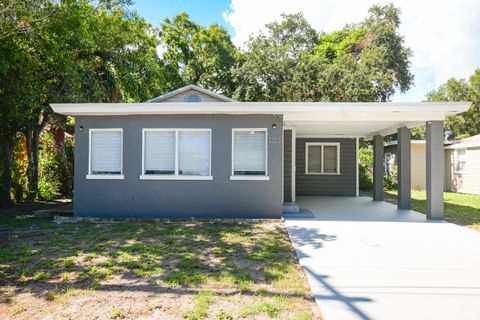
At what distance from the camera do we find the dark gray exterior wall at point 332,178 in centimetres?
1372

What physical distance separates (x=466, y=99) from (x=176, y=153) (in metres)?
35.0

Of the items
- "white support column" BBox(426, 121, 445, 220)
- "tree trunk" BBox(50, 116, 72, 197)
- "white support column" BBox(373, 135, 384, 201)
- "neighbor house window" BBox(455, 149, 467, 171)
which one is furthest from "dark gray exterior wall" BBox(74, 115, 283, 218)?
"neighbor house window" BBox(455, 149, 467, 171)

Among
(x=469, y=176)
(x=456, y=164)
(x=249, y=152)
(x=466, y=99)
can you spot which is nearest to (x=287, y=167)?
(x=249, y=152)

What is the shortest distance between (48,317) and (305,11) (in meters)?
30.2

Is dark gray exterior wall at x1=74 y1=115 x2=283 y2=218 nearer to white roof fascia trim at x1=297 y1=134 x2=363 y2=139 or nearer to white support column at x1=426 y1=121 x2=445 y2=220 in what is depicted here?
white support column at x1=426 y1=121 x2=445 y2=220

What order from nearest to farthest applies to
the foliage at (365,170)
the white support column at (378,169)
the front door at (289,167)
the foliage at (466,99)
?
the front door at (289,167) → the white support column at (378,169) → the foliage at (365,170) → the foliage at (466,99)

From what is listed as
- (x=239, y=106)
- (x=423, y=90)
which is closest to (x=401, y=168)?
(x=239, y=106)

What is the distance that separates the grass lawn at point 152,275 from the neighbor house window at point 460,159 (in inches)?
557

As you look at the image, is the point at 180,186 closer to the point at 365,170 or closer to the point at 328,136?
the point at 328,136

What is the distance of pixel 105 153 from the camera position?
26.9 ft

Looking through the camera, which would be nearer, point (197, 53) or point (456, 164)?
point (456, 164)

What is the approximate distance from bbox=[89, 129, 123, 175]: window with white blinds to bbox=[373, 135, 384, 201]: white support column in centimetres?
900

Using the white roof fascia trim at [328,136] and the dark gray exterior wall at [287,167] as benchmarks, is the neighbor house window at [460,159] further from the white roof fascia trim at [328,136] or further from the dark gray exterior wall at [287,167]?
the dark gray exterior wall at [287,167]

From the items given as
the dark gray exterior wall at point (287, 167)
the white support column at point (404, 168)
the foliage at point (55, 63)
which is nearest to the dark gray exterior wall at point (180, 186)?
the dark gray exterior wall at point (287, 167)
